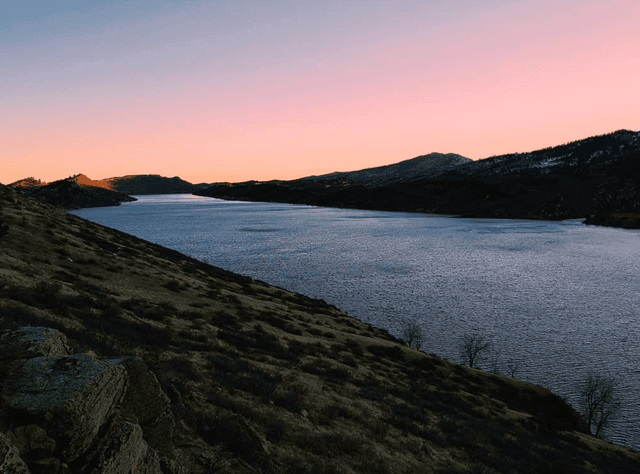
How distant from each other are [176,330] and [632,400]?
104ft

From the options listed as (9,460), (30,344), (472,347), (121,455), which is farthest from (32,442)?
(472,347)

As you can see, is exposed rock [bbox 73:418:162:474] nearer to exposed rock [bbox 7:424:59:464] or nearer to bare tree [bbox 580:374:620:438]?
exposed rock [bbox 7:424:59:464]

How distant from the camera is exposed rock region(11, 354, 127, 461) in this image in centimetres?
563

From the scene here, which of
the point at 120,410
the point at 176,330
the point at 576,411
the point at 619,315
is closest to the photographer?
the point at 120,410

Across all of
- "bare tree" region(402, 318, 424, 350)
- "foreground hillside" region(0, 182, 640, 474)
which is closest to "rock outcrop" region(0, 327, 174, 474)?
"foreground hillside" region(0, 182, 640, 474)

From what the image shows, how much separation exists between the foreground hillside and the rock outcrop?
0.33ft

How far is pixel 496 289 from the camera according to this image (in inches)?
2223

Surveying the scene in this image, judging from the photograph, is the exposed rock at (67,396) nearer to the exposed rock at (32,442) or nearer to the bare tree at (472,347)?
the exposed rock at (32,442)

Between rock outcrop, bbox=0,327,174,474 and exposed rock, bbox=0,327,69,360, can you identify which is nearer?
rock outcrop, bbox=0,327,174,474

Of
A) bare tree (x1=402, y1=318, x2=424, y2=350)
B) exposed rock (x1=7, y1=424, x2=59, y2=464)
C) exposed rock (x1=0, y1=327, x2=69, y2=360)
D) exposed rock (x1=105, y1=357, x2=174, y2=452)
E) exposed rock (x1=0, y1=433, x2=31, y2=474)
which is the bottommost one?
bare tree (x1=402, y1=318, x2=424, y2=350)

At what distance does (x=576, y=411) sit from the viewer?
2422 centimetres

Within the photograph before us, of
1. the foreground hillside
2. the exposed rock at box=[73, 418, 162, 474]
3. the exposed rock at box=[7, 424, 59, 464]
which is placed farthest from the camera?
the foreground hillside

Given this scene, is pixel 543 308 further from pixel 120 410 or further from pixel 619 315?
pixel 120 410

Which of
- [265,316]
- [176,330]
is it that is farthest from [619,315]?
[176,330]
